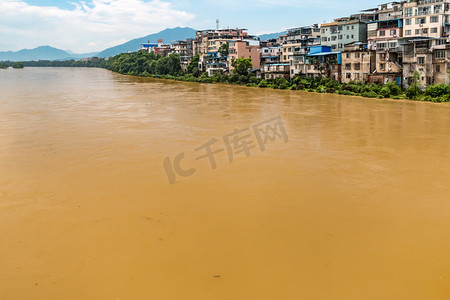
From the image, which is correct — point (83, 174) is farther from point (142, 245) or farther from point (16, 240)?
point (142, 245)

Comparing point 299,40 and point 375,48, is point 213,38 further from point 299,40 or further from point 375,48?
point 375,48

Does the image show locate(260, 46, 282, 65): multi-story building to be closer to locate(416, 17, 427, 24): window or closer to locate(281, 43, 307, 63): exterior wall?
locate(281, 43, 307, 63): exterior wall

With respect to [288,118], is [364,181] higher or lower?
lower

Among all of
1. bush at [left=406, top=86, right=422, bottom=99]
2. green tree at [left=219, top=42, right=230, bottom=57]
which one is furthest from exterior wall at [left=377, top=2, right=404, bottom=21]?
green tree at [left=219, top=42, right=230, bottom=57]

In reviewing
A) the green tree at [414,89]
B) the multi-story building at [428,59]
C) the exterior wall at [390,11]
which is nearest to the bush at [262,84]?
the exterior wall at [390,11]

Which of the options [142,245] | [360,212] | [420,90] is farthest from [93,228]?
[420,90]

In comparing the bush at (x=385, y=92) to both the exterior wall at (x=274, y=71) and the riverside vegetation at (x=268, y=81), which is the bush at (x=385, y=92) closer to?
the riverside vegetation at (x=268, y=81)

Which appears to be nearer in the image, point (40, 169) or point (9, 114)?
point (40, 169)
